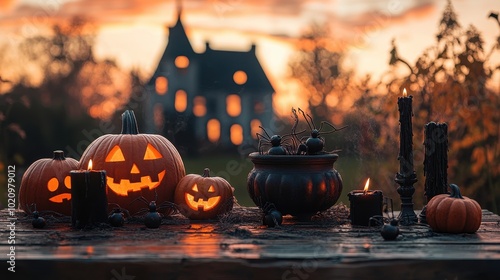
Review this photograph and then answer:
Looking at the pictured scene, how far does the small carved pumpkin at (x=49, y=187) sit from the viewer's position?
3641 mm

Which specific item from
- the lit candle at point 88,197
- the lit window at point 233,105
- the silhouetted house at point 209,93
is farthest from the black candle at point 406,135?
the lit window at point 233,105

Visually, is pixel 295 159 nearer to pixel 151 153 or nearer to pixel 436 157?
pixel 436 157

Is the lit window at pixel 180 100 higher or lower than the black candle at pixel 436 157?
higher

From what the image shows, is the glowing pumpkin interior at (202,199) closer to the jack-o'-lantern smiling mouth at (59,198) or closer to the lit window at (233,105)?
the jack-o'-lantern smiling mouth at (59,198)

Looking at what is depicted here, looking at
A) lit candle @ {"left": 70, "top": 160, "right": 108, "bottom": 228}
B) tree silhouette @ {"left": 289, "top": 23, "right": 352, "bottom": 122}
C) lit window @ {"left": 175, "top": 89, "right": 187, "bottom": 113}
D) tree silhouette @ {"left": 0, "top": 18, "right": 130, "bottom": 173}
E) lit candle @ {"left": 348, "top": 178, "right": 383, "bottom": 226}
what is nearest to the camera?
lit candle @ {"left": 70, "top": 160, "right": 108, "bottom": 228}

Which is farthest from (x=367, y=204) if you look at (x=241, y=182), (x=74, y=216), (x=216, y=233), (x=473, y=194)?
(x=241, y=182)

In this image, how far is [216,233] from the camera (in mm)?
3074

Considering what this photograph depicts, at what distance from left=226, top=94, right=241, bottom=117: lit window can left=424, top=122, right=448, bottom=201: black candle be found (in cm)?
2260

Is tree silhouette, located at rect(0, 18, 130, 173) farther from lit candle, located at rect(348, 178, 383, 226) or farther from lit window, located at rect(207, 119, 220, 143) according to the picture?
lit candle, located at rect(348, 178, 383, 226)

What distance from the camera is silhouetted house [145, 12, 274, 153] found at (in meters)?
25.1

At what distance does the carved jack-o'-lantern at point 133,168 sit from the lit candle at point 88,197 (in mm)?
377

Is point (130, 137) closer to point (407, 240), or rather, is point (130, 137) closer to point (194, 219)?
point (194, 219)

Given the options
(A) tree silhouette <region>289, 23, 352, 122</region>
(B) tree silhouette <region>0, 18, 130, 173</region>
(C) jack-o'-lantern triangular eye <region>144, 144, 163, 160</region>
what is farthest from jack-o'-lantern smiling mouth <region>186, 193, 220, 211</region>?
(A) tree silhouette <region>289, 23, 352, 122</region>

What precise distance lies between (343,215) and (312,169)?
19.1 inches
